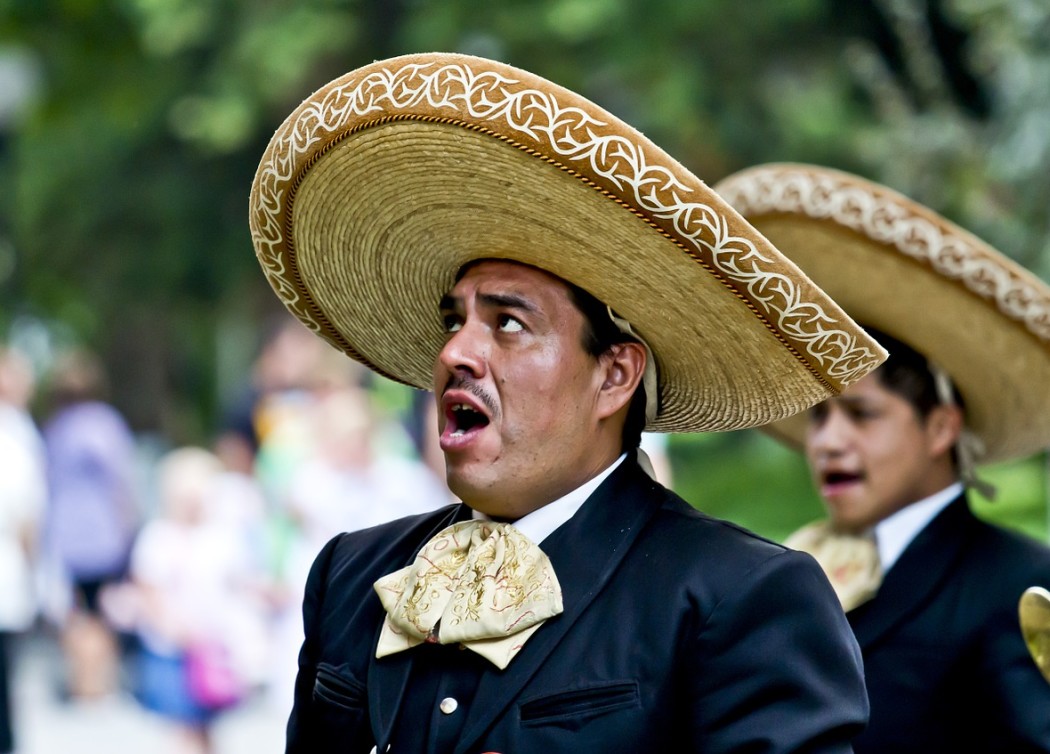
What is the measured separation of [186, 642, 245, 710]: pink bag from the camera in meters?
8.34

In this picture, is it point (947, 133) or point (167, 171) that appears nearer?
point (947, 133)

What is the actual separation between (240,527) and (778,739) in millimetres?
6747

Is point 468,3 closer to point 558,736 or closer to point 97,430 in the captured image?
point 97,430

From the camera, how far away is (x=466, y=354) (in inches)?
110

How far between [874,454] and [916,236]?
1.93 feet

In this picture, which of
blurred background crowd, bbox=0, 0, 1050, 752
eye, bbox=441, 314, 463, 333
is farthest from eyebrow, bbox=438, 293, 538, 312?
blurred background crowd, bbox=0, 0, 1050, 752

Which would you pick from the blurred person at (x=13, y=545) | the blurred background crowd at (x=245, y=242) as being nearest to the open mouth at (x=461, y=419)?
the blurred background crowd at (x=245, y=242)

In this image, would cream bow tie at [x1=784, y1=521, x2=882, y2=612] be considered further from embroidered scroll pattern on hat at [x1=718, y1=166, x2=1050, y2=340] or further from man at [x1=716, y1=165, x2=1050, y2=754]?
embroidered scroll pattern on hat at [x1=718, y1=166, x2=1050, y2=340]

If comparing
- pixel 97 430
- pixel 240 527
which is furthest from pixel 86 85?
pixel 240 527

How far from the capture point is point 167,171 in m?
15.9

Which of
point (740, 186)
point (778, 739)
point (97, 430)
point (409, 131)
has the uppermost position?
point (97, 430)

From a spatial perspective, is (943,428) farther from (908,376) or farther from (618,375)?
(618,375)

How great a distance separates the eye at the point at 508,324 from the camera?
2.82 m

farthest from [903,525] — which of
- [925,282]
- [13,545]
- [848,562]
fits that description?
[13,545]
